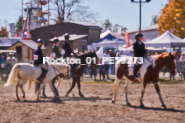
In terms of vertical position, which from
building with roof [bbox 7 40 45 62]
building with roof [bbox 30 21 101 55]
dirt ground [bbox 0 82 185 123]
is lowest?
dirt ground [bbox 0 82 185 123]

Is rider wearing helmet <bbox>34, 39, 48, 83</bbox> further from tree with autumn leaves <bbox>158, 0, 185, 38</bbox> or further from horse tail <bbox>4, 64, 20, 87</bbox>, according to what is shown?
tree with autumn leaves <bbox>158, 0, 185, 38</bbox>

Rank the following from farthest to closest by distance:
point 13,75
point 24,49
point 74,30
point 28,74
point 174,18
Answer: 1. point 74,30
2. point 24,49
3. point 174,18
4. point 28,74
5. point 13,75

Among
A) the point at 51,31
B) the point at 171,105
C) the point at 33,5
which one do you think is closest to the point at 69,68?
the point at 171,105

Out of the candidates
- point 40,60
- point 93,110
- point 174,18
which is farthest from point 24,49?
point 93,110

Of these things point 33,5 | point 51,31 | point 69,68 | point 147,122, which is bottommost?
point 147,122

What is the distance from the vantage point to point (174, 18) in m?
43.0

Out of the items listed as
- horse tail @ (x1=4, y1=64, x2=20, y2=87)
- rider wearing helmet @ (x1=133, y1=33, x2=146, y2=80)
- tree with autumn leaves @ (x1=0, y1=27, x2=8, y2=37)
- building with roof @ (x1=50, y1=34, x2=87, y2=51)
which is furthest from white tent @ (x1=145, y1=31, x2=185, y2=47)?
tree with autumn leaves @ (x1=0, y1=27, x2=8, y2=37)

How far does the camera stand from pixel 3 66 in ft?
91.6

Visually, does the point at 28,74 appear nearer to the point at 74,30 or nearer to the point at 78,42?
the point at 78,42

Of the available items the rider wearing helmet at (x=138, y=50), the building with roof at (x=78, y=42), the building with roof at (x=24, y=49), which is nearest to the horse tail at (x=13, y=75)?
the rider wearing helmet at (x=138, y=50)

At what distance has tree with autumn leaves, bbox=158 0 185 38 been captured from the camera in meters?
41.5

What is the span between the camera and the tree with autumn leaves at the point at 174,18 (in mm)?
41531

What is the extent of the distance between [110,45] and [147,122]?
84.4 feet

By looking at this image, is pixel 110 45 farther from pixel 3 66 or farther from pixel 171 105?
pixel 171 105
